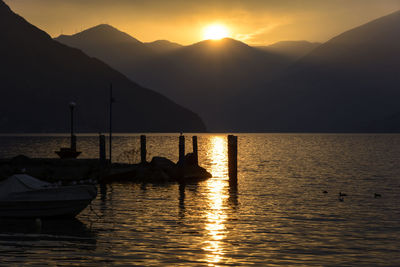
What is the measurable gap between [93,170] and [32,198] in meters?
19.3

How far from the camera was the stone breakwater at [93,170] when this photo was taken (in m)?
44.8

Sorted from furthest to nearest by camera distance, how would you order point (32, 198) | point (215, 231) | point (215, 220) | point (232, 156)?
1. point (232, 156)
2. point (215, 220)
3. point (32, 198)
4. point (215, 231)

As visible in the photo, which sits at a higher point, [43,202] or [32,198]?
[32,198]

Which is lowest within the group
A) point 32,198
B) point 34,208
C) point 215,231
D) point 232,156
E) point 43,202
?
point 215,231

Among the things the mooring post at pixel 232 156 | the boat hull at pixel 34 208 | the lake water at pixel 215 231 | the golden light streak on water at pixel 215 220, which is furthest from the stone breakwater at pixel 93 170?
the boat hull at pixel 34 208

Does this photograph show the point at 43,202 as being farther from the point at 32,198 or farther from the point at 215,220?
the point at 215,220

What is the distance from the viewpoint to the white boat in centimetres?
2770

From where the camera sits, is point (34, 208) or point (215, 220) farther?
point (215, 220)

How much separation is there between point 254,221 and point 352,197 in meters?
14.1

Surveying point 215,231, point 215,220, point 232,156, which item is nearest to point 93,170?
point 232,156

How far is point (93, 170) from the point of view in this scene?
47.0m

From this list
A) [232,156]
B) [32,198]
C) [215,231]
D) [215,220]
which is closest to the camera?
[215,231]

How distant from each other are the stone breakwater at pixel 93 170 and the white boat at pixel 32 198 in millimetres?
15774

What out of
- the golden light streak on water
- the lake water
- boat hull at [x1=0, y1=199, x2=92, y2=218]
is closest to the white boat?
boat hull at [x1=0, y1=199, x2=92, y2=218]
